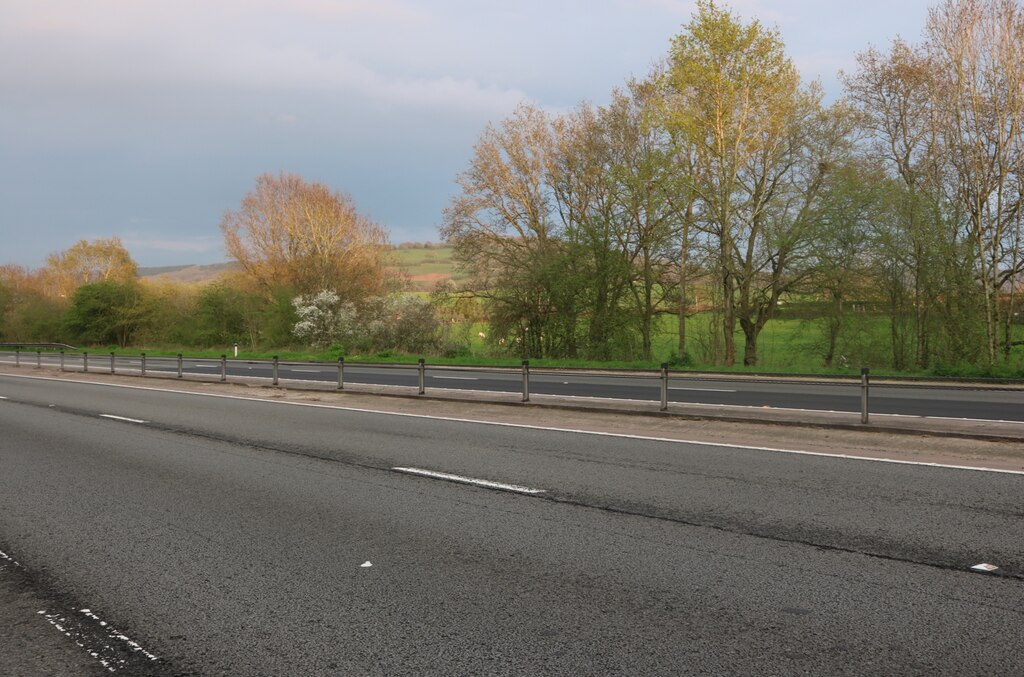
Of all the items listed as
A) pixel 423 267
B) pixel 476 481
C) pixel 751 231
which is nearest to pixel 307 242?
pixel 423 267

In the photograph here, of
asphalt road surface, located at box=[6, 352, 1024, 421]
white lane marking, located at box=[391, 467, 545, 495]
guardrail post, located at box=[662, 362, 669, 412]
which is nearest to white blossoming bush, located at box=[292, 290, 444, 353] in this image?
asphalt road surface, located at box=[6, 352, 1024, 421]

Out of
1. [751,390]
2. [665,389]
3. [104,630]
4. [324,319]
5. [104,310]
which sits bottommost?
[104,630]

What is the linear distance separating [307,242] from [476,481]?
54.6 meters

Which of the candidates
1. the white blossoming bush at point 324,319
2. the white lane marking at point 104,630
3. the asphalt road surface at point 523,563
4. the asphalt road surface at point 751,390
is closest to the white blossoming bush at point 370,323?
the white blossoming bush at point 324,319

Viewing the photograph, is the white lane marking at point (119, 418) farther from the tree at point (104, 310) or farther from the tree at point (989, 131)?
the tree at point (104, 310)

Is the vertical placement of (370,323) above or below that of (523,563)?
above

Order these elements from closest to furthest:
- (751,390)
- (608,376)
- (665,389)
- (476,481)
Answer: (476,481) → (665,389) → (751,390) → (608,376)

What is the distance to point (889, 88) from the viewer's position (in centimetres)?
3331

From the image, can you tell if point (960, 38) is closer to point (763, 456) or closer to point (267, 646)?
point (763, 456)

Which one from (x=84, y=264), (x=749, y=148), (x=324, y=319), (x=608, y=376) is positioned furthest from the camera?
(x=84, y=264)

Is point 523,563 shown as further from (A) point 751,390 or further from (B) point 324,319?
(B) point 324,319

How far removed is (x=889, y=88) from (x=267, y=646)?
36601 millimetres

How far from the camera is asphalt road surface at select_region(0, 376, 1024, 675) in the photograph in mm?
4121

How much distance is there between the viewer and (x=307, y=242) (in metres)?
60.2
